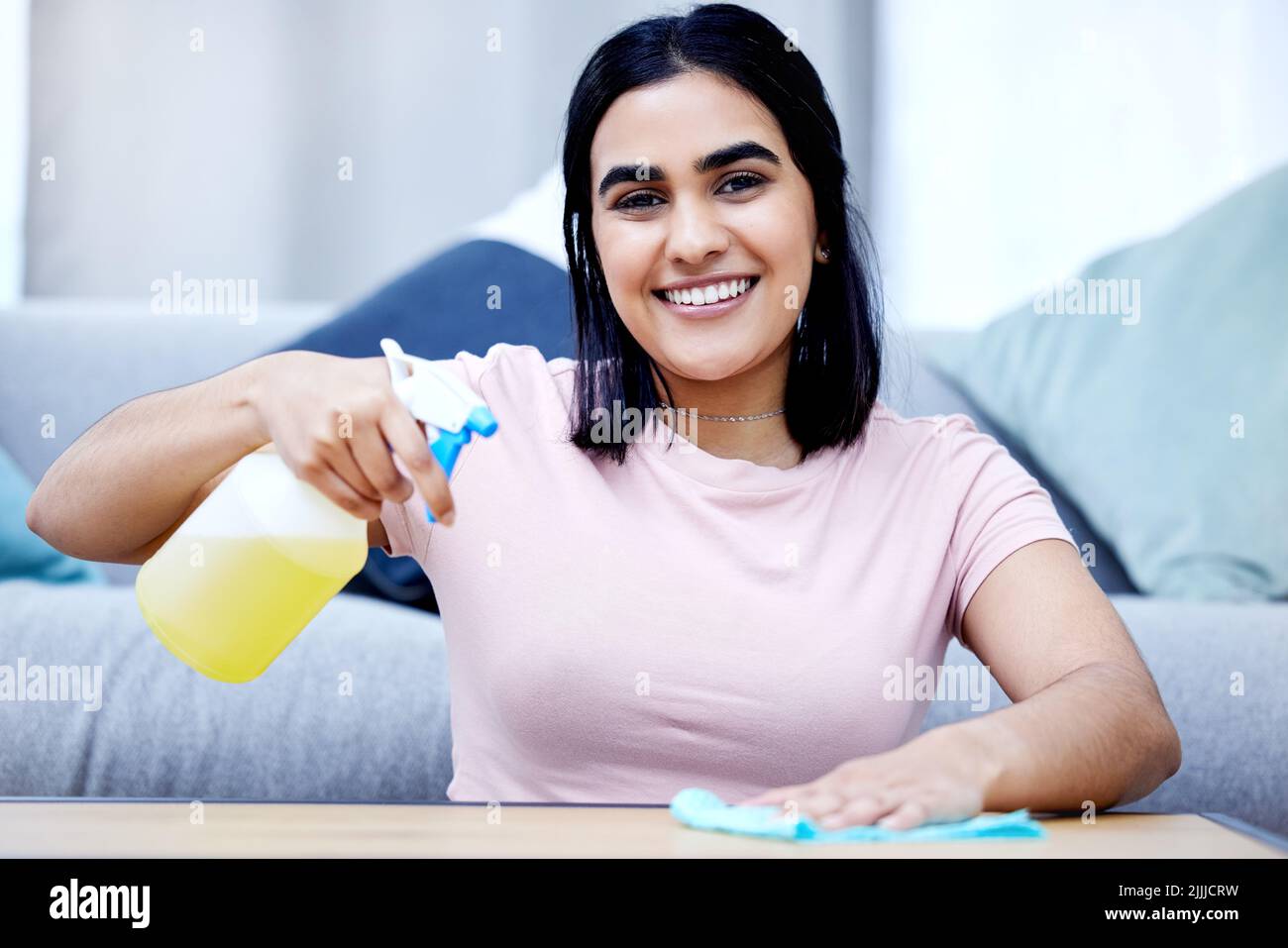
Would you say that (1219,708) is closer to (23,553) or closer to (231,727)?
(231,727)

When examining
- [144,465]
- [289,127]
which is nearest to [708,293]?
[144,465]

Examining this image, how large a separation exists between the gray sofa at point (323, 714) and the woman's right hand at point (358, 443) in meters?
0.65

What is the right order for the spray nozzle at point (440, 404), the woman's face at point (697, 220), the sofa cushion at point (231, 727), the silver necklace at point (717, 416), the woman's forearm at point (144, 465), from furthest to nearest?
the sofa cushion at point (231, 727), the silver necklace at point (717, 416), the woman's face at point (697, 220), the woman's forearm at point (144, 465), the spray nozzle at point (440, 404)

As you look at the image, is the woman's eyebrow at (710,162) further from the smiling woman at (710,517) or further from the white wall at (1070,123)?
the white wall at (1070,123)

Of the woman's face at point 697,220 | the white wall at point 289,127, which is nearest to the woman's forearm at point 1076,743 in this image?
the woman's face at point 697,220

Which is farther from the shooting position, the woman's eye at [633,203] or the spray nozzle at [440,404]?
A: the woman's eye at [633,203]

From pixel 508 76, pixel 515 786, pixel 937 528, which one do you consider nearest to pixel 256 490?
pixel 515 786

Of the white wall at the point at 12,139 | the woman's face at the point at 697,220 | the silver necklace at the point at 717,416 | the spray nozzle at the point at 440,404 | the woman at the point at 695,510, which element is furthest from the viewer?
the white wall at the point at 12,139

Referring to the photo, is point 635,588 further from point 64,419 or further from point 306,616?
point 64,419

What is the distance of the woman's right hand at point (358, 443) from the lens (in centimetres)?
68

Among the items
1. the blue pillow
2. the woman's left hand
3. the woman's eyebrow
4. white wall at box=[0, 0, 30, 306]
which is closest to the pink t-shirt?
the woman's eyebrow

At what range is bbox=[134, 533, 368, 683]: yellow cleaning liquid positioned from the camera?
0.73m

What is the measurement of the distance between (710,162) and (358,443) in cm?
50

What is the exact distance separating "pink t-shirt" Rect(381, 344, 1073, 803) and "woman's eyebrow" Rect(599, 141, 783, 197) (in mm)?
208
